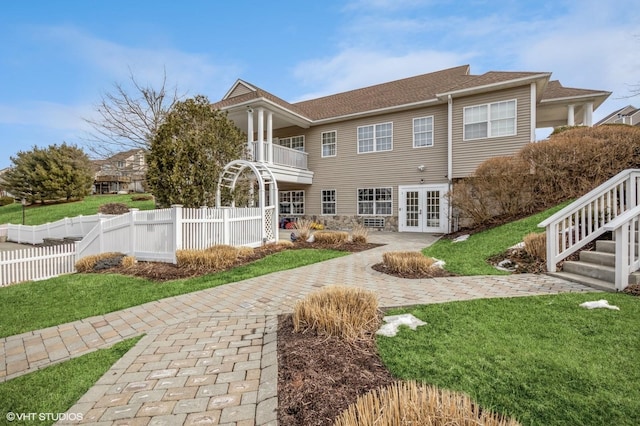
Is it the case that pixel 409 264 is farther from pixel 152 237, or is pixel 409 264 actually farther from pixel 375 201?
pixel 375 201

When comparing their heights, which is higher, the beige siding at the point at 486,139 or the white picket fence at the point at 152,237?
the beige siding at the point at 486,139

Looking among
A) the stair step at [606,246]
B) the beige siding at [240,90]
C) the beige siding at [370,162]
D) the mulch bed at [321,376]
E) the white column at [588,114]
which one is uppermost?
the beige siding at [240,90]

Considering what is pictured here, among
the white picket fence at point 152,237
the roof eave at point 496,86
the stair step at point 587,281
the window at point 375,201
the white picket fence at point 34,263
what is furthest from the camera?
the window at point 375,201

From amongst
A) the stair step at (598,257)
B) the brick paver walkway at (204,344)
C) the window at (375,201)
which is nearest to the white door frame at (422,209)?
the window at (375,201)

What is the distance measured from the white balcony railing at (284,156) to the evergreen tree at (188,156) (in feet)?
13.0

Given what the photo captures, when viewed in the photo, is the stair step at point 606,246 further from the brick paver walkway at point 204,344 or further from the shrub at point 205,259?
the shrub at point 205,259

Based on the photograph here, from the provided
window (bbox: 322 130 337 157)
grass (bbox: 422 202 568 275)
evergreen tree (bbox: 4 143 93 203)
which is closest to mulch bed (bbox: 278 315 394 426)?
grass (bbox: 422 202 568 275)

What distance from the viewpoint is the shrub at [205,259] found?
6832mm

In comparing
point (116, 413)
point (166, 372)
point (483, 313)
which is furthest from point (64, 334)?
point (483, 313)

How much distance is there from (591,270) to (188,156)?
9385 mm

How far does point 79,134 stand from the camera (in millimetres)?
15266

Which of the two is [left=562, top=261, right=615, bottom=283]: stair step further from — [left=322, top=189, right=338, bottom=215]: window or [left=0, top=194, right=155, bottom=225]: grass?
[left=0, top=194, right=155, bottom=225]: grass

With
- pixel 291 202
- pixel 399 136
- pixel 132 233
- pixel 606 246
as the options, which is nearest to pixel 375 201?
pixel 399 136

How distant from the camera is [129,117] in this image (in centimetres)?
1612
